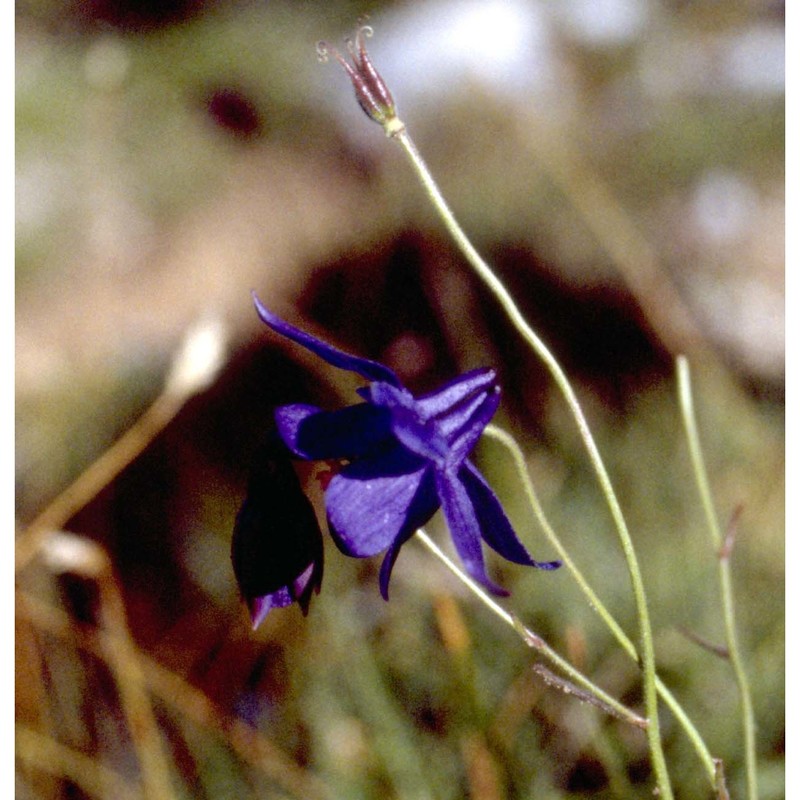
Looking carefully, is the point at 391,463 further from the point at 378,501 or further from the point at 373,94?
the point at 373,94

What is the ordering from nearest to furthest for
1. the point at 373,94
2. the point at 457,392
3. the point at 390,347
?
the point at 373,94 → the point at 457,392 → the point at 390,347

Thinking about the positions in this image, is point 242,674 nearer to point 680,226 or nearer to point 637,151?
point 680,226

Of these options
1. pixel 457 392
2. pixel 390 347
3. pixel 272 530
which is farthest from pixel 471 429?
pixel 390 347

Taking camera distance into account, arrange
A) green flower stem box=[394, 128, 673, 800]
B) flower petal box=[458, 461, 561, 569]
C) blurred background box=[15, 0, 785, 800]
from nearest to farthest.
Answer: green flower stem box=[394, 128, 673, 800] < flower petal box=[458, 461, 561, 569] < blurred background box=[15, 0, 785, 800]

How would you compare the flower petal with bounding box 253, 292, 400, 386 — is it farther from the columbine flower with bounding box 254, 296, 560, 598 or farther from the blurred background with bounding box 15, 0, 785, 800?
the blurred background with bounding box 15, 0, 785, 800

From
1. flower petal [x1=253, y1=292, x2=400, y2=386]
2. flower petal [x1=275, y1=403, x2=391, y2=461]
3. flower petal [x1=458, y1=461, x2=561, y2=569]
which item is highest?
flower petal [x1=253, y1=292, x2=400, y2=386]

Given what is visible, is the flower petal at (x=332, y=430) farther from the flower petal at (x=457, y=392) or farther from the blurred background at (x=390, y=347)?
the blurred background at (x=390, y=347)

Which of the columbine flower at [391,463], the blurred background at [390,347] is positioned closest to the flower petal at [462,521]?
the columbine flower at [391,463]

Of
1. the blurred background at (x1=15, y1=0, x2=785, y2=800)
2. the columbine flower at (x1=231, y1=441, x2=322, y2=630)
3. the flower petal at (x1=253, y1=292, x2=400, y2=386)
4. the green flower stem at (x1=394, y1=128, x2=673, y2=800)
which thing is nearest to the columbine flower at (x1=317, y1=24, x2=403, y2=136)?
the green flower stem at (x1=394, y1=128, x2=673, y2=800)
